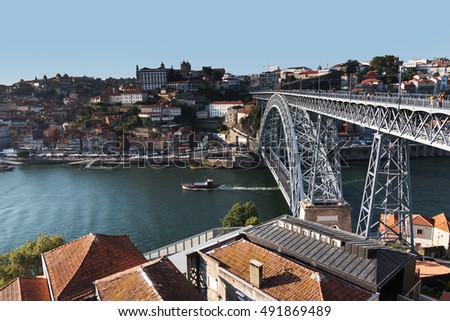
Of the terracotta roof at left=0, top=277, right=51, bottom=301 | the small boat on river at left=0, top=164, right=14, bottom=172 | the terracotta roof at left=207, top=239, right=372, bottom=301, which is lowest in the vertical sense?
the small boat on river at left=0, top=164, right=14, bottom=172

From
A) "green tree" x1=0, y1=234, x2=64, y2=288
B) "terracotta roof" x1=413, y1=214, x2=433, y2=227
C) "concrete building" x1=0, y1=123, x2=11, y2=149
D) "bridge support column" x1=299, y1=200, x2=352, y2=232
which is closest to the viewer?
"green tree" x1=0, y1=234, x2=64, y2=288

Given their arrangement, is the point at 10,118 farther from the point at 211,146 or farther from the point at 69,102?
the point at 211,146

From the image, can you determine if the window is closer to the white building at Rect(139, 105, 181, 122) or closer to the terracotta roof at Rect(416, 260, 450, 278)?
the terracotta roof at Rect(416, 260, 450, 278)

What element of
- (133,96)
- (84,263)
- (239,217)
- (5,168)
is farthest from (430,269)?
(133,96)

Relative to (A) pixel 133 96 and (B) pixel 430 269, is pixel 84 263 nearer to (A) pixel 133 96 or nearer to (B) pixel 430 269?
(B) pixel 430 269

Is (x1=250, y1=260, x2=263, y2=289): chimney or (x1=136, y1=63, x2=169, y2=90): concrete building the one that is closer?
(x1=250, y1=260, x2=263, y2=289): chimney

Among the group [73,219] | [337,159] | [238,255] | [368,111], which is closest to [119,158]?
[73,219]

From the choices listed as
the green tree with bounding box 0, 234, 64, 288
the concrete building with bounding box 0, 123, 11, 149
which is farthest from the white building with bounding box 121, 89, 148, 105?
the green tree with bounding box 0, 234, 64, 288
